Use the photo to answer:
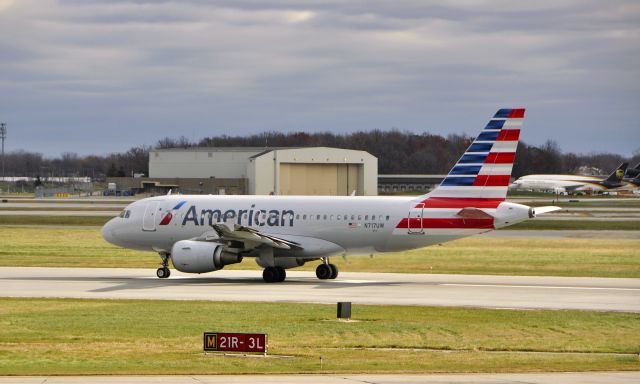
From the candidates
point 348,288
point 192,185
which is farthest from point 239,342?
point 192,185

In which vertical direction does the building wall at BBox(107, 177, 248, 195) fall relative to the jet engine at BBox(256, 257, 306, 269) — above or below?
above

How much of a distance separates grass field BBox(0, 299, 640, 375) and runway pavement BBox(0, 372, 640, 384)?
31.5 inches

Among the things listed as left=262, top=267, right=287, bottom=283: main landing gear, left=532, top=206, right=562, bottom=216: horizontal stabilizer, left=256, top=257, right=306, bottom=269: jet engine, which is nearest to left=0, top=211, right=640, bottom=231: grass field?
left=532, top=206, right=562, bottom=216: horizontal stabilizer

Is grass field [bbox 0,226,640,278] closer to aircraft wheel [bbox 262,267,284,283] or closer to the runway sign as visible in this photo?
aircraft wheel [bbox 262,267,284,283]

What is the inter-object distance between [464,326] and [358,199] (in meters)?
14.9

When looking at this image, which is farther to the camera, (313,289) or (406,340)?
(313,289)

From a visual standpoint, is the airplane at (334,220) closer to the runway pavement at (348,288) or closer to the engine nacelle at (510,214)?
the engine nacelle at (510,214)

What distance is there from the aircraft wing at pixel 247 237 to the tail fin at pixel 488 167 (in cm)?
570

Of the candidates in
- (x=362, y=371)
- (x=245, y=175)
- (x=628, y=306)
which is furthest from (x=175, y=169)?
(x=362, y=371)

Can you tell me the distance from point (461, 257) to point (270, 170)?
242 feet

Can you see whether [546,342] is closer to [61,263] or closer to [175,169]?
[61,263]

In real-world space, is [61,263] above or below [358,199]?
below

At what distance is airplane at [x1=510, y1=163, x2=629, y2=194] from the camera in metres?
174

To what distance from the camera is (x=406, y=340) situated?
25.8m
